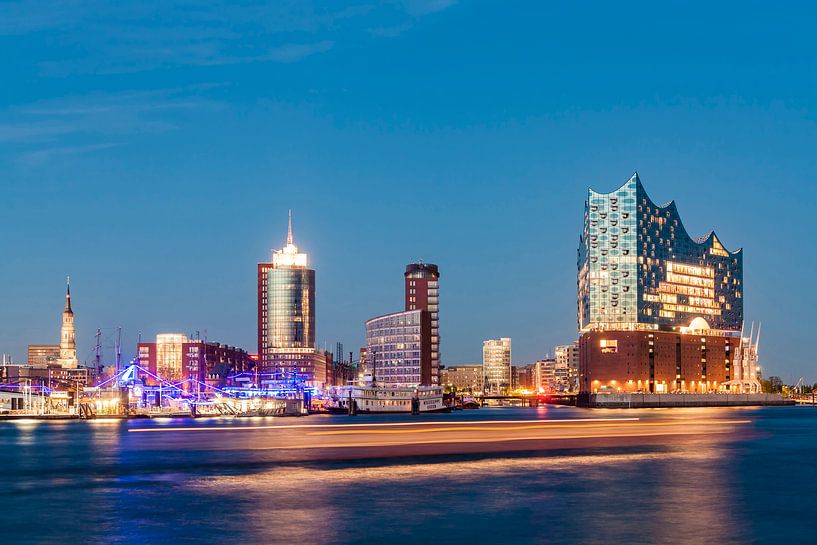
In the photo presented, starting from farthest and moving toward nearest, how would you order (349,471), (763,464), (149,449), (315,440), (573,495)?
(315,440) < (149,449) < (763,464) < (349,471) < (573,495)

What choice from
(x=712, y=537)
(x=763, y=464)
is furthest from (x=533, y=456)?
(x=712, y=537)

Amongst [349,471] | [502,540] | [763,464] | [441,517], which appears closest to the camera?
[502,540]

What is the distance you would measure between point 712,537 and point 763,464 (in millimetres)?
38426

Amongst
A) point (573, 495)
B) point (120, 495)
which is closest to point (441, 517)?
point (573, 495)

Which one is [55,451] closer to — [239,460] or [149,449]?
[149,449]

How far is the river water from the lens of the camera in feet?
136

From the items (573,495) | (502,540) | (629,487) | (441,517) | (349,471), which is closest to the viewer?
(502,540)

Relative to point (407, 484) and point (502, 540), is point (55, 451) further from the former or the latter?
point (502, 540)

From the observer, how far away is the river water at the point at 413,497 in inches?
1634

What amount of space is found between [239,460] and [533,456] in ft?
74.6

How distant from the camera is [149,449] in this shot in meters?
91.2

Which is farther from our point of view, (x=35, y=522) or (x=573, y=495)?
(x=573, y=495)

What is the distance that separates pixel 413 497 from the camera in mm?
52469

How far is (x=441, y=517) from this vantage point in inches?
1791
